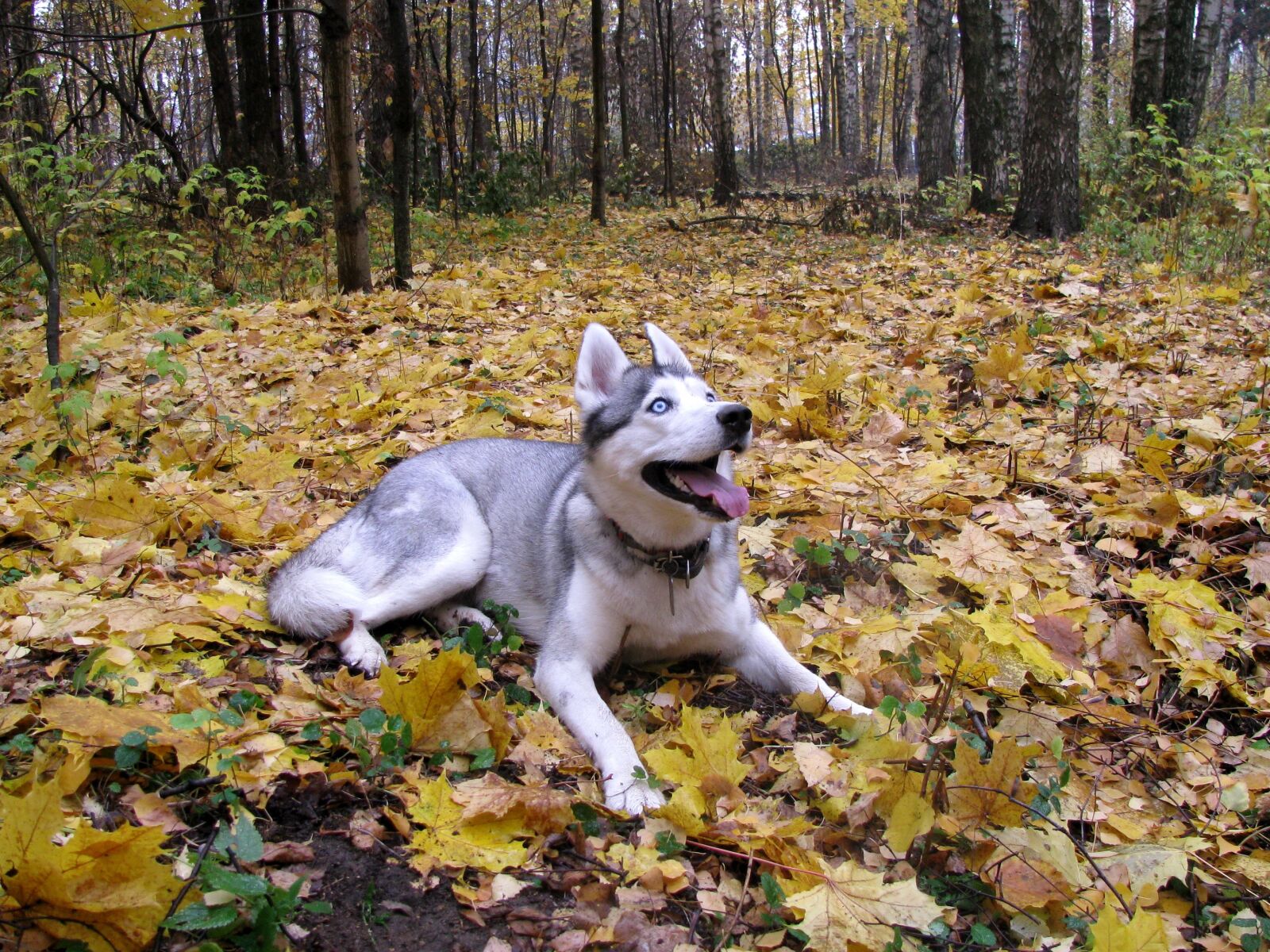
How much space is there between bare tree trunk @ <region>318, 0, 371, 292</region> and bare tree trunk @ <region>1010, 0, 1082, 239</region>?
7.60m

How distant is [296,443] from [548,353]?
2.19 metres

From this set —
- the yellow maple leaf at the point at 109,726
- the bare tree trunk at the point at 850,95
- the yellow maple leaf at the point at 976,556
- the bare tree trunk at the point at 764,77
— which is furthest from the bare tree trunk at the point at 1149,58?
the bare tree trunk at the point at 764,77

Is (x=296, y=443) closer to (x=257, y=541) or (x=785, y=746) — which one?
(x=257, y=541)

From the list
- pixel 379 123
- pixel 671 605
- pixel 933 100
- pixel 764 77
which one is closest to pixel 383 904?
pixel 671 605

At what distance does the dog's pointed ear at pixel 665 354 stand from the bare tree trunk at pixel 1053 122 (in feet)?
28.6

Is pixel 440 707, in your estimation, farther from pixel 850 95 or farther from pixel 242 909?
pixel 850 95

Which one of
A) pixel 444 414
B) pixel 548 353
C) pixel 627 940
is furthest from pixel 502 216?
pixel 627 940

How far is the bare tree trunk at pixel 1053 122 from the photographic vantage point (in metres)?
10.0

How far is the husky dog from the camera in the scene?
3008 millimetres

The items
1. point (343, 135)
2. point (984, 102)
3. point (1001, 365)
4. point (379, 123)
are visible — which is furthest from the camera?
Answer: point (379, 123)

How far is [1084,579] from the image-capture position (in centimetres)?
363

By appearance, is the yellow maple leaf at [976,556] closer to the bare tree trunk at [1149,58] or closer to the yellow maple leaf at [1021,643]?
the yellow maple leaf at [1021,643]

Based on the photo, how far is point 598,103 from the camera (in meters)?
13.9

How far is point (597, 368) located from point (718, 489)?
0.81 meters
